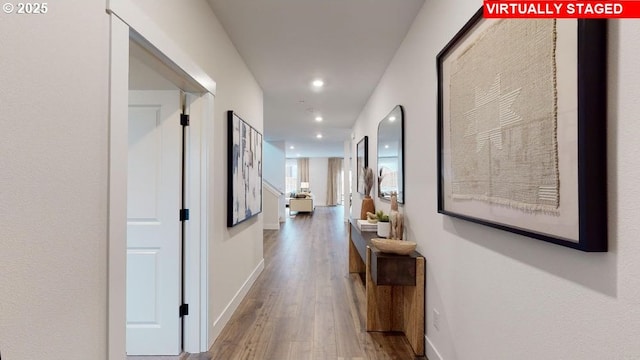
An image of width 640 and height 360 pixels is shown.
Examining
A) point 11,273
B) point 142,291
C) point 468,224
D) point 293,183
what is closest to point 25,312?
point 11,273

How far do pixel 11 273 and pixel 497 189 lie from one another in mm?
1711

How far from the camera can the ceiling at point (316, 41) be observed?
2305 mm

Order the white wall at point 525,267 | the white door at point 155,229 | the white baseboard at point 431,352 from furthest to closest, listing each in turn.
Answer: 1. the white door at point 155,229
2. the white baseboard at point 431,352
3. the white wall at point 525,267

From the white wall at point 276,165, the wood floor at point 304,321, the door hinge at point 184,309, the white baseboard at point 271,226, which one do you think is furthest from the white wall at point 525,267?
the white wall at point 276,165

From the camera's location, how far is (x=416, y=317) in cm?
226

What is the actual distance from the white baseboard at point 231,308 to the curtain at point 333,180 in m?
12.1

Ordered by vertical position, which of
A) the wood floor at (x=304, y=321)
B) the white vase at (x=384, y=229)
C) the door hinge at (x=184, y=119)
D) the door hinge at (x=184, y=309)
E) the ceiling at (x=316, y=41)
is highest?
the ceiling at (x=316, y=41)

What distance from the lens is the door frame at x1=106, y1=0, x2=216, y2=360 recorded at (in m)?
1.24

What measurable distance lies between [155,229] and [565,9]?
251cm

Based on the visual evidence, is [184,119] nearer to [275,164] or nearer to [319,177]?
[275,164]

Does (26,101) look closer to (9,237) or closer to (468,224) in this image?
(9,237)

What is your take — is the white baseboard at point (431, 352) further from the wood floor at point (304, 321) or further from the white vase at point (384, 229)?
the white vase at point (384, 229)

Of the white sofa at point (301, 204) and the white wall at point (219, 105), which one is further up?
the white wall at point (219, 105)

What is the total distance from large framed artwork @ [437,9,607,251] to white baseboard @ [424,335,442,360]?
1020mm
